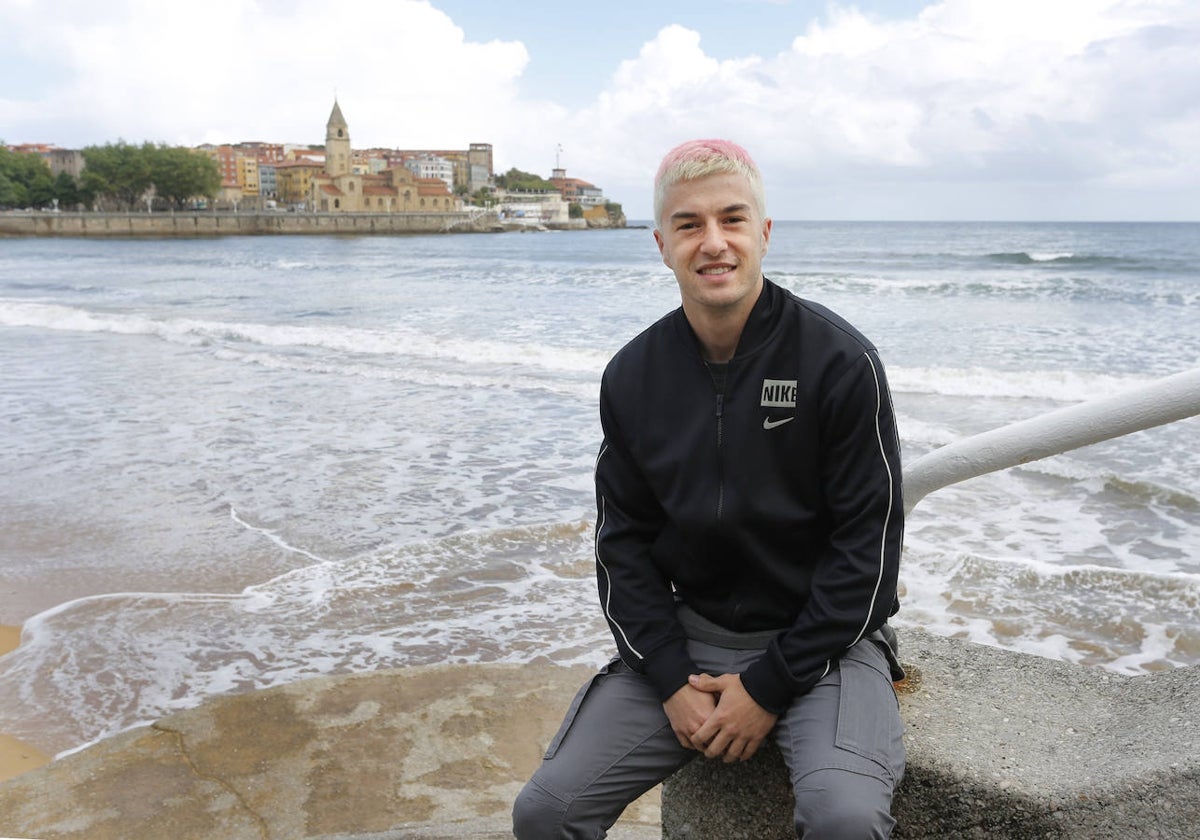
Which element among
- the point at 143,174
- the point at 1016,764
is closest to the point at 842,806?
the point at 1016,764

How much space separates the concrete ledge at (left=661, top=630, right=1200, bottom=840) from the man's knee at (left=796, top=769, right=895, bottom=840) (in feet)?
0.57

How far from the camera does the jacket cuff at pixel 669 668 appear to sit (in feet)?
6.45

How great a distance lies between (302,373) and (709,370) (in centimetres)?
1201

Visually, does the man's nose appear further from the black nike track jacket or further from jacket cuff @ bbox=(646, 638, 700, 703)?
jacket cuff @ bbox=(646, 638, 700, 703)

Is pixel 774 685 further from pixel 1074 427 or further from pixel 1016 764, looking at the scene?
pixel 1074 427

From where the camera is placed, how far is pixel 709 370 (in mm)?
2031

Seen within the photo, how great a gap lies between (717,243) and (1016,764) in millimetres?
1105

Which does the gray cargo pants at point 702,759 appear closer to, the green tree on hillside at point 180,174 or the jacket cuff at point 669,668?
the jacket cuff at point 669,668

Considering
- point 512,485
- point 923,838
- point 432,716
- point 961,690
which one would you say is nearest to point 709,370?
point 961,690

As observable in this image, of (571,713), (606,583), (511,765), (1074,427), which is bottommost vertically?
(511,765)

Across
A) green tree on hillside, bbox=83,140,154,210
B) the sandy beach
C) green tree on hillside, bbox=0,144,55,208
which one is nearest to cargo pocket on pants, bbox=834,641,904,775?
the sandy beach

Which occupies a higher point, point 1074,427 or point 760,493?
point 1074,427

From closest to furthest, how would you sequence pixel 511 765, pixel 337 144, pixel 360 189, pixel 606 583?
pixel 606 583 < pixel 511 765 < pixel 360 189 < pixel 337 144

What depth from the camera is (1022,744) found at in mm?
1831
